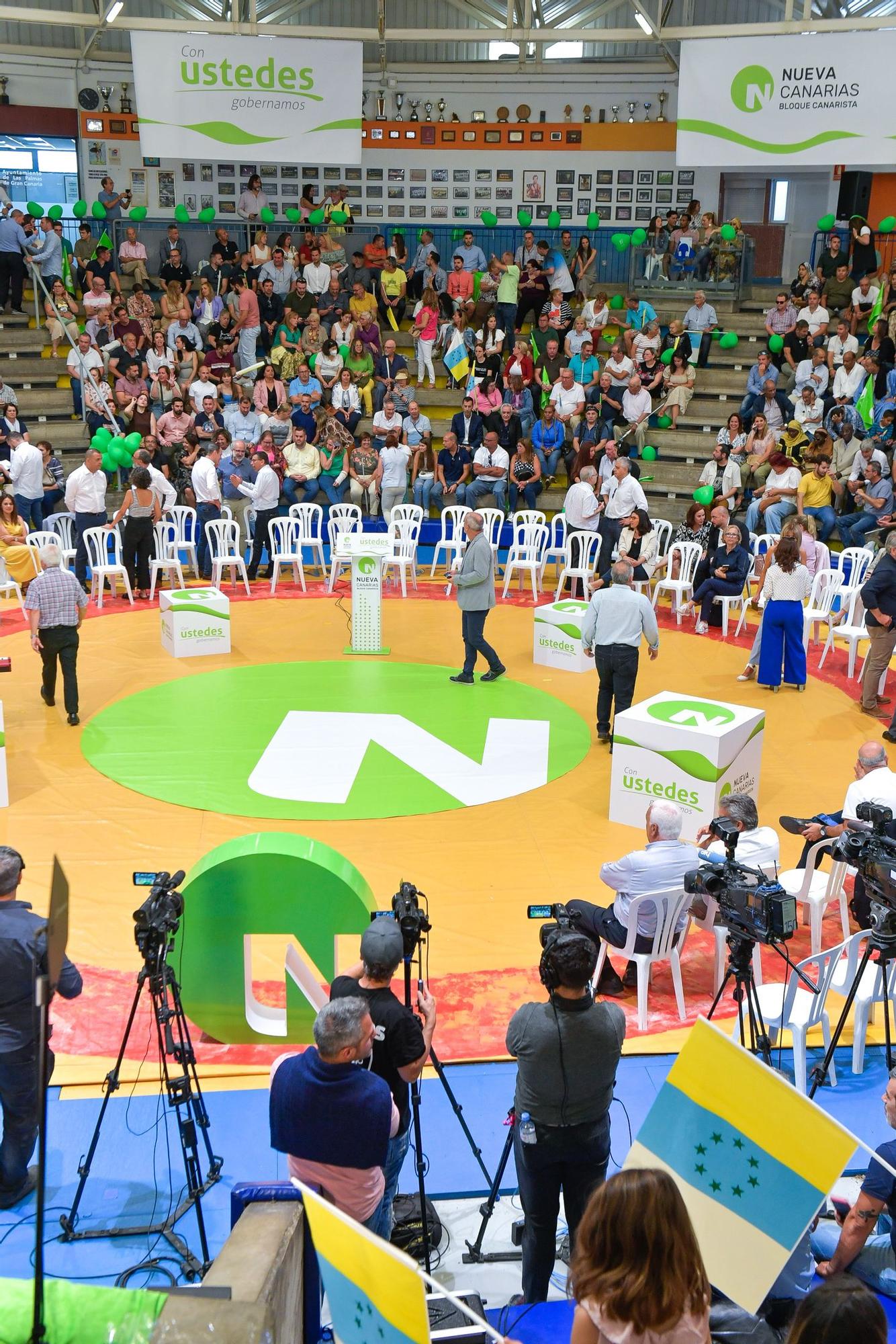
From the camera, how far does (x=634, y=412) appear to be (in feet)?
55.7

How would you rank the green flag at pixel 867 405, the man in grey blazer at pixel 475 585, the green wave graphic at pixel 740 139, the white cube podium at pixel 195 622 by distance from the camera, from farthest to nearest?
the green flag at pixel 867 405 < the green wave graphic at pixel 740 139 < the white cube podium at pixel 195 622 < the man in grey blazer at pixel 475 585

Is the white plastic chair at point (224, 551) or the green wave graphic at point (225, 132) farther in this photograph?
the green wave graphic at point (225, 132)

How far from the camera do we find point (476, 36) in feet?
56.5

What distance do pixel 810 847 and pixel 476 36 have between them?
14332mm

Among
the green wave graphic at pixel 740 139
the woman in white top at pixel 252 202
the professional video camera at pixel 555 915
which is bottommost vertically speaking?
the professional video camera at pixel 555 915

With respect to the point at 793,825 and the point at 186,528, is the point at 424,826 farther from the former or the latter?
the point at 186,528

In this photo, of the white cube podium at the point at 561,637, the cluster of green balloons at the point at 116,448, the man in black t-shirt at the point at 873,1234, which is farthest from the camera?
the cluster of green balloons at the point at 116,448

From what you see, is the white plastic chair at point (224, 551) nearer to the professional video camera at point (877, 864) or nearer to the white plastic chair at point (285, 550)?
the white plastic chair at point (285, 550)

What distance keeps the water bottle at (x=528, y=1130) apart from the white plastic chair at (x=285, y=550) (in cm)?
1065

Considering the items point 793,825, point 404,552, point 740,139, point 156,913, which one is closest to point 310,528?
point 404,552

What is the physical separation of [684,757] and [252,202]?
15726 millimetres

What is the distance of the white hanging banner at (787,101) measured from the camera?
576 inches

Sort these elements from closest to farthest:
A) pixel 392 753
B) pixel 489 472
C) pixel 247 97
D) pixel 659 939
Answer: pixel 659 939 < pixel 392 753 < pixel 489 472 < pixel 247 97

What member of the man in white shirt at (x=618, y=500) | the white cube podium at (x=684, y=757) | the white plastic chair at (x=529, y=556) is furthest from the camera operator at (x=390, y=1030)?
the white plastic chair at (x=529, y=556)
